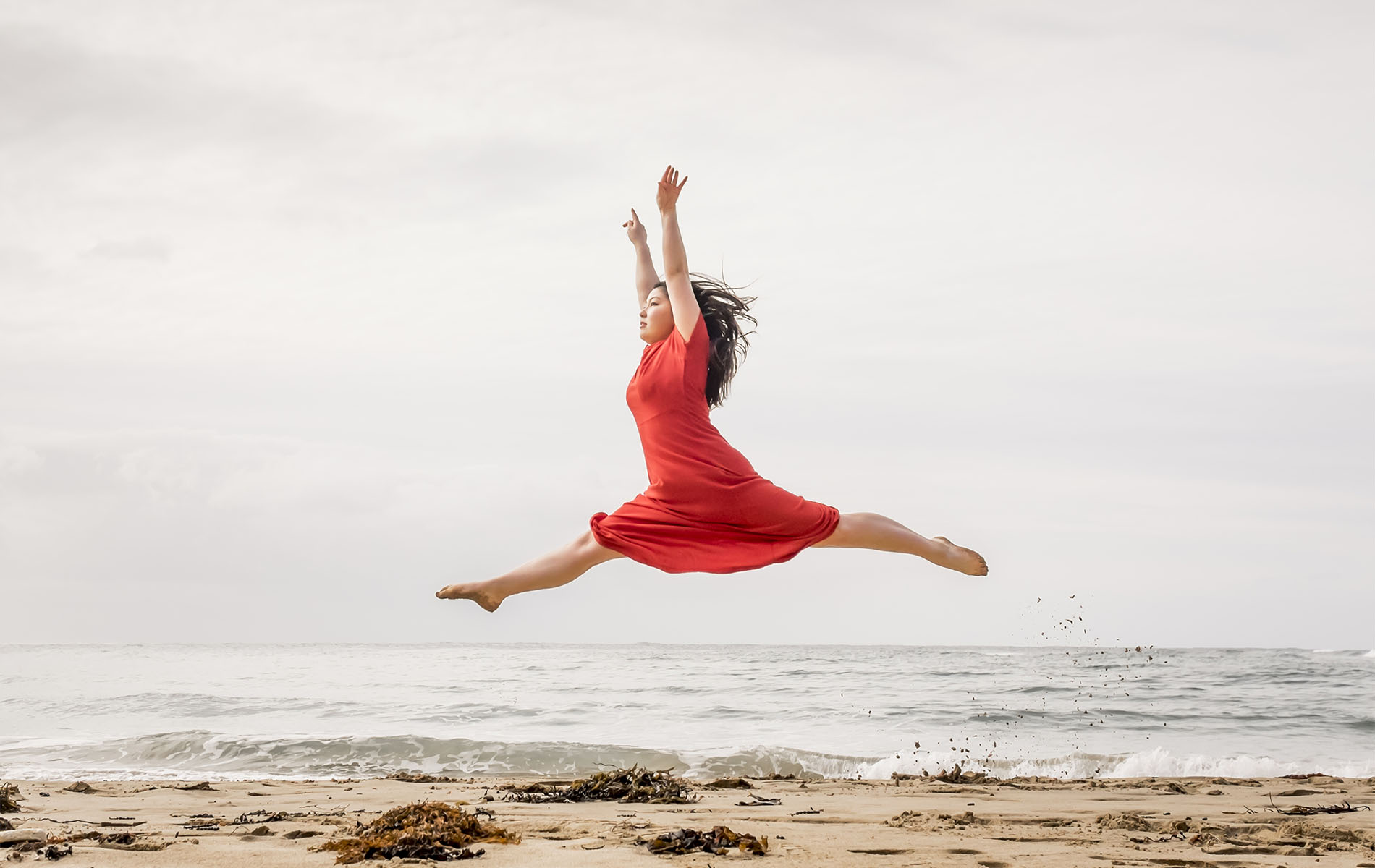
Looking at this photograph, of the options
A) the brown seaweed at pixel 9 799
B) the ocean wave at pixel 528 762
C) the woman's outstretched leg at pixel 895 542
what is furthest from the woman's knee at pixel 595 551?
the ocean wave at pixel 528 762

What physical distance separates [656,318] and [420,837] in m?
3.24

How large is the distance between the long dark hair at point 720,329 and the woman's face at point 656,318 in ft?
0.16

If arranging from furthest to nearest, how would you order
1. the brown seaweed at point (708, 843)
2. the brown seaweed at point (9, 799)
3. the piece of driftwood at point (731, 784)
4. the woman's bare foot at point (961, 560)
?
1. the piece of driftwood at point (731, 784)
2. the brown seaweed at point (9, 799)
3. the brown seaweed at point (708, 843)
4. the woman's bare foot at point (961, 560)

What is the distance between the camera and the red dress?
147 inches

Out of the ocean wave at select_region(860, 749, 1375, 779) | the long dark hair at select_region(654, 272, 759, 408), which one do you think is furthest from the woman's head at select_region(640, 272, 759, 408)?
the ocean wave at select_region(860, 749, 1375, 779)

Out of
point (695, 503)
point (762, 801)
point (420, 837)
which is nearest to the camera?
point (695, 503)

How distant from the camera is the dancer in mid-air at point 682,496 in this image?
3746 mm

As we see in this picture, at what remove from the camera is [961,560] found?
4.17 meters

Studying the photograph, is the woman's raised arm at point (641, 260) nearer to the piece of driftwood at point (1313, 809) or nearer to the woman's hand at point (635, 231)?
the woman's hand at point (635, 231)

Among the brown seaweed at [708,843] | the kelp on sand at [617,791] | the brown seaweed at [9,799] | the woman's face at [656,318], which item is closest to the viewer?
the woman's face at [656,318]

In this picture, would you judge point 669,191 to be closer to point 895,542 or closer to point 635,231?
point 635,231

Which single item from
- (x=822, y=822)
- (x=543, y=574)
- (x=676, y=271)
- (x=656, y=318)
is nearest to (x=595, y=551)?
(x=543, y=574)

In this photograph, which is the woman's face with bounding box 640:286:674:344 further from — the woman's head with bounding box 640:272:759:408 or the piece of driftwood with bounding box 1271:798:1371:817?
the piece of driftwood with bounding box 1271:798:1371:817

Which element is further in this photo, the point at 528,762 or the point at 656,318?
A: the point at 528,762
